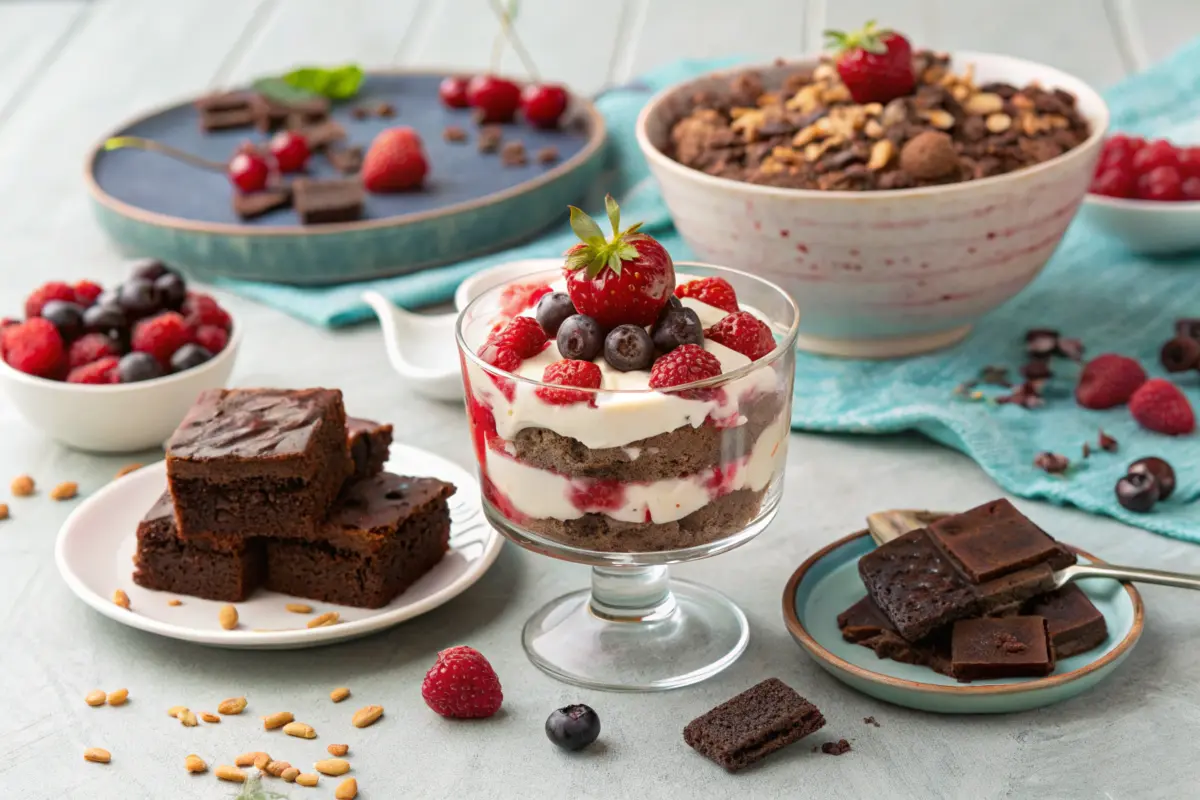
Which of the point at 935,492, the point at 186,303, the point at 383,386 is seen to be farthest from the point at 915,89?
the point at 186,303

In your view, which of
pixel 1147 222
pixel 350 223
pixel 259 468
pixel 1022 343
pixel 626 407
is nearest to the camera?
pixel 626 407

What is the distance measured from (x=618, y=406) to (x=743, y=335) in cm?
20

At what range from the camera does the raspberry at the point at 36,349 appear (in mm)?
2258

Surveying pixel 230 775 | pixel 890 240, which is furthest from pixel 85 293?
pixel 890 240

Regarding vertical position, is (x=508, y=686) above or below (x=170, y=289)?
below

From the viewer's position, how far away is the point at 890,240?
231cm

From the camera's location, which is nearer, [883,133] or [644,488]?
→ [644,488]

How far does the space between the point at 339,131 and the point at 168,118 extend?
50 centimetres

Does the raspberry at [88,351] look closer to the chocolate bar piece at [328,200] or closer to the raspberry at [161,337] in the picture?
the raspberry at [161,337]

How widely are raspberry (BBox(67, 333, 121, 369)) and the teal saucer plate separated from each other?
1238 millimetres

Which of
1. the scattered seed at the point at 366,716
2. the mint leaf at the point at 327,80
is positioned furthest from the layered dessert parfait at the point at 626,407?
the mint leaf at the point at 327,80

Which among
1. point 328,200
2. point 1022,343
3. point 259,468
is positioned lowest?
point 1022,343

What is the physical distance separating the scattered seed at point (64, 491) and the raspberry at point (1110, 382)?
1.69 m

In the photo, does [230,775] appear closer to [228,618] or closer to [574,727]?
[228,618]
